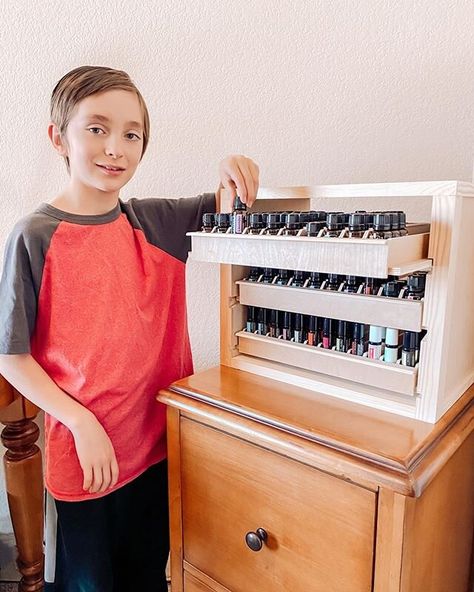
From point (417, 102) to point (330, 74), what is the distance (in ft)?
0.55


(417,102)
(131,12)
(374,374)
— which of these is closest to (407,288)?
(374,374)

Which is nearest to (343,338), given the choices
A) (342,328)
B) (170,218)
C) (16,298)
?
(342,328)

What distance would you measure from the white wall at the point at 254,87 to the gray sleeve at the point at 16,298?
47 centimetres

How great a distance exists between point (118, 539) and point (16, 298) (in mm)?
450

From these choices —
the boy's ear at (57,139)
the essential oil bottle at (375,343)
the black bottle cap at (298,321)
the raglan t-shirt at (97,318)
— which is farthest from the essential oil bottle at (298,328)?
the boy's ear at (57,139)

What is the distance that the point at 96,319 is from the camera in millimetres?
748

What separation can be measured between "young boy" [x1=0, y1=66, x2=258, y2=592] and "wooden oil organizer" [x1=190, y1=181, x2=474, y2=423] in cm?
13

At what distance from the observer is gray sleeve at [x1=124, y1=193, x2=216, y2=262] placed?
2.76 feet

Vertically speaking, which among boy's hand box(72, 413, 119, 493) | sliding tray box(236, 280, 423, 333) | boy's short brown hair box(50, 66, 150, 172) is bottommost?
boy's hand box(72, 413, 119, 493)

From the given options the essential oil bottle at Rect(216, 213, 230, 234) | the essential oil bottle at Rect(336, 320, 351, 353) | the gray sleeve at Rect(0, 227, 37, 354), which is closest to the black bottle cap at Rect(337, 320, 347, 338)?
the essential oil bottle at Rect(336, 320, 351, 353)

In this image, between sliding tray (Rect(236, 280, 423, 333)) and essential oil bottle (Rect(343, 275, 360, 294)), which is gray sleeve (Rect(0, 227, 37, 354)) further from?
essential oil bottle (Rect(343, 275, 360, 294))

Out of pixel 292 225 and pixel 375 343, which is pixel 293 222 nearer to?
pixel 292 225

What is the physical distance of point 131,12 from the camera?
3.51ft

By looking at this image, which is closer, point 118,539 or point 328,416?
point 328,416
